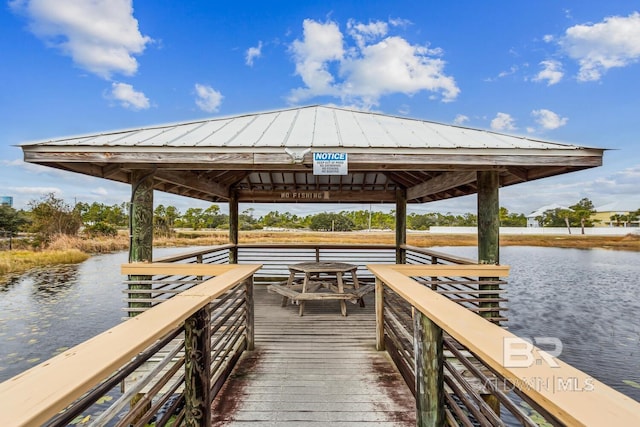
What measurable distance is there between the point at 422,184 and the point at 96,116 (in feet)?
91.9

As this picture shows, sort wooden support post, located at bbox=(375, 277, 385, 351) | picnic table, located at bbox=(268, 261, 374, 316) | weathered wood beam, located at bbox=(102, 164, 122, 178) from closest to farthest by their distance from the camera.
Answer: wooden support post, located at bbox=(375, 277, 385, 351) → weathered wood beam, located at bbox=(102, 164, 122, 178) → picnic table, located at bbox=(268, 261, 374, 316)

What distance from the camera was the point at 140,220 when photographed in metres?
3.70

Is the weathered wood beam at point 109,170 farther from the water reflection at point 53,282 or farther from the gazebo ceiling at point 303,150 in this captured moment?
the water reflection at point 53,282

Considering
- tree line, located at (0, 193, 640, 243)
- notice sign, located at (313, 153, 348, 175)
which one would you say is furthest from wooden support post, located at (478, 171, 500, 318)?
tree line, located at (0, 193, 640, 243)

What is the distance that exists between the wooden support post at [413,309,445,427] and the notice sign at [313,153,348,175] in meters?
1.92

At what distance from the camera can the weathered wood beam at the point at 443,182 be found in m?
4.16

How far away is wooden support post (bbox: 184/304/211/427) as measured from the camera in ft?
6.11

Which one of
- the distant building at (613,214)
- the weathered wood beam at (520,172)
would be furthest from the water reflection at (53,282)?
the distant building at (613,214)

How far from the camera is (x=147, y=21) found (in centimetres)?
1127

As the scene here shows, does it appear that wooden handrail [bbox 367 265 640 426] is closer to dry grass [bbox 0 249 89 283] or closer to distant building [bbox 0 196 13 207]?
dry grass [bbox 0 249 89 283]

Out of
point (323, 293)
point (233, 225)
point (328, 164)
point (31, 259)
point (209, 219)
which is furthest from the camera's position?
point (209, 219)

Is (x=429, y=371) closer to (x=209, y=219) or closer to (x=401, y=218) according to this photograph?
(x=401, y=218)

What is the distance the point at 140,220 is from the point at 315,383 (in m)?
2.64

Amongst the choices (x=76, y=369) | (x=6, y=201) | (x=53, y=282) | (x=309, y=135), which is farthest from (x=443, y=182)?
(x=6, y=201)
